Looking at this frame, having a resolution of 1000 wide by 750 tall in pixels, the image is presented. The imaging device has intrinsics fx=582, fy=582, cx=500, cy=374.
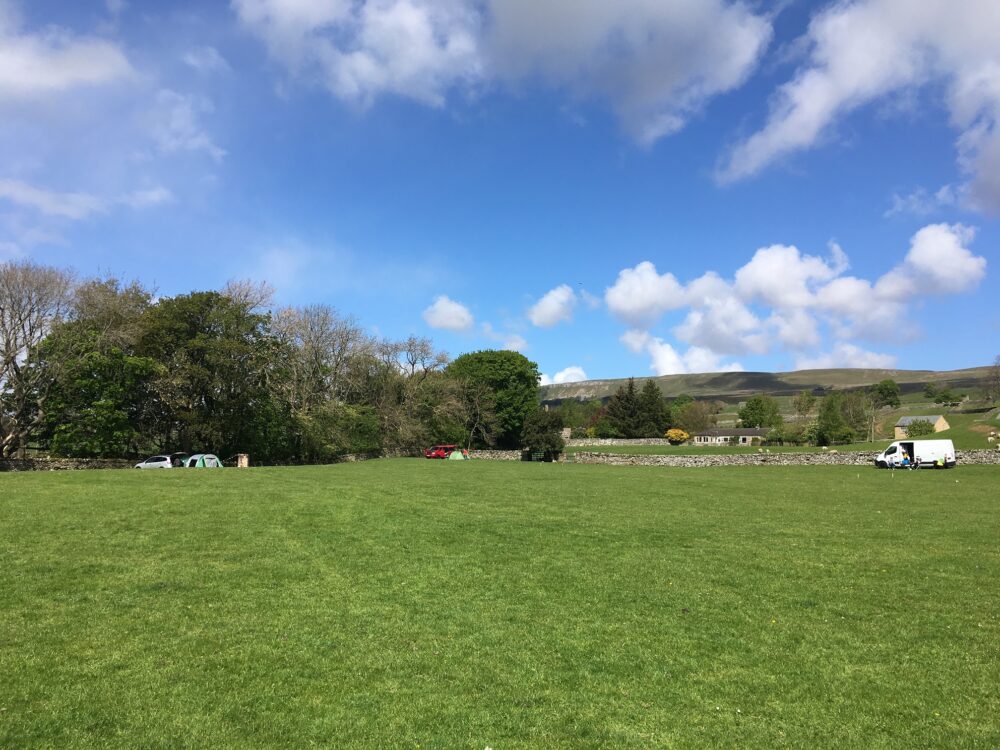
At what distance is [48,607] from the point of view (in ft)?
25.8

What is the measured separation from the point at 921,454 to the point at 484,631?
4363 centimetres

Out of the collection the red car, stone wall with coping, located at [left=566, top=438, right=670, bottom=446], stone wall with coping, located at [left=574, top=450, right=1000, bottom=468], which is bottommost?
stone wall with coping, located at [left=574, top=450, right=1000, bottom=468]

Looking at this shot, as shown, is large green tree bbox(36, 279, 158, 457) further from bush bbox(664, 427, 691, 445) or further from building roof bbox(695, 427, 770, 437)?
building roof bbox(695, 427, 770, 437)

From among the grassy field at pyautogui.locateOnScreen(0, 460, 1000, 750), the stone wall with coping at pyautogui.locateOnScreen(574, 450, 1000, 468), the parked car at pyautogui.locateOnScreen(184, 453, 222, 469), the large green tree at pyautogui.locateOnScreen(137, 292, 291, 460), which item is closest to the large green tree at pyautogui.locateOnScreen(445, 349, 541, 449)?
the stone wall with coping at pyautogui.locateOnScreen(574, 450, 1000, 468)

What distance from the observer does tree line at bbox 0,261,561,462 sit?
3525cm

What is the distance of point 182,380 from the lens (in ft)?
134

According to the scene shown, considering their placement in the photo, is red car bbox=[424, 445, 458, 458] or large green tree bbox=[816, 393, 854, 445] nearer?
red car bbox=[424, 445, 458, 458]

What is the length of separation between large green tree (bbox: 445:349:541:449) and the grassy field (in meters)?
61.7

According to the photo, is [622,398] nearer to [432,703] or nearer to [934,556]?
[934,556]

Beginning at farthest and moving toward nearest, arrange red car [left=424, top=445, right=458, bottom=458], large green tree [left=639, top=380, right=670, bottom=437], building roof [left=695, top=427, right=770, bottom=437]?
building roof [left=695, top=427, right=770, bottom=437]
large green tree [left=639, top=380, right=670, bottom=437]
red car [left=424, top=445, right=458, bottom=458]

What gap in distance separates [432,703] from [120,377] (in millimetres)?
39473

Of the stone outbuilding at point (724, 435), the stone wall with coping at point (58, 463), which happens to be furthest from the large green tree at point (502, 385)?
the stone wall with coping at point (58, 463)

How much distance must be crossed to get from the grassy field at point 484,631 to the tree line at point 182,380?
24568 mm

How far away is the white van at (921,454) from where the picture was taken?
130 ft
